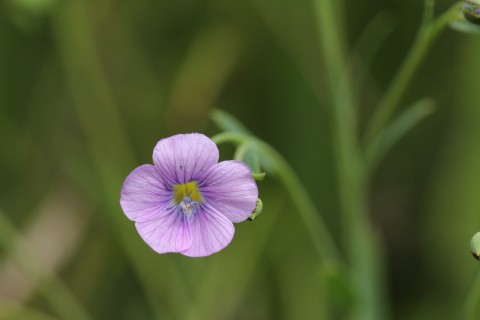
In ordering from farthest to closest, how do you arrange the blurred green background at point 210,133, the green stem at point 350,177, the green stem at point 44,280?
the blurred green background at point 210,133 < the green stem at point 44,280 < the green stem at point 350,177

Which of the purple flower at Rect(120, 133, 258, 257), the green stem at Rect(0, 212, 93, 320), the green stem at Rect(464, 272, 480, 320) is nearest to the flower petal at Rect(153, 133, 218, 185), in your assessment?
the purple flower at Rect(120, 133, 258, 257)

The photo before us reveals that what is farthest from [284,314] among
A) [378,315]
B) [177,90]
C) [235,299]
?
[177,90]

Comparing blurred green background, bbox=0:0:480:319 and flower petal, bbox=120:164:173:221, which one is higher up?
blurred green background, bbox=0:0:480:319

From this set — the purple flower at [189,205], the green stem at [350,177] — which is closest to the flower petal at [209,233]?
the purple flower at [189,205]

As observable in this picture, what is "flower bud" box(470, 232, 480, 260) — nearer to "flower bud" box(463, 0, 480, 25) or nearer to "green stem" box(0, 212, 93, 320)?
"flower bud" box(463, 0, 480, 25)

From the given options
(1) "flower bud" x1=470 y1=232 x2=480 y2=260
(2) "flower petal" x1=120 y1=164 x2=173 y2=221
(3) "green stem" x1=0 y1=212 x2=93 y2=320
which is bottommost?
(1) "flower bud" x1=470 y1=232 x2=480 y2=260

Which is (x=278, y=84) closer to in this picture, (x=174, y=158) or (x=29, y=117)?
(x=29, y=117)

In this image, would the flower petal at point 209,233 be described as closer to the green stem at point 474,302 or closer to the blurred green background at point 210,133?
the green stem at point 474,302
